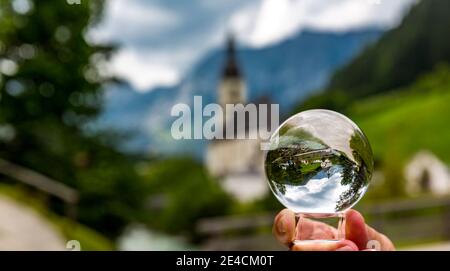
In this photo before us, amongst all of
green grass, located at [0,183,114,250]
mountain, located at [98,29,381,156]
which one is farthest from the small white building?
green grass, located at [0,183,114,250]

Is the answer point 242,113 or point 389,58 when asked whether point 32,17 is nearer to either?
point 242,113

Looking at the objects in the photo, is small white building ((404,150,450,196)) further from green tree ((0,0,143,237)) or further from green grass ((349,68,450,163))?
green tree ((0,0,143,237))

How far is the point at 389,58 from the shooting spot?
515cm

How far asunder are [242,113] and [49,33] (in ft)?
6.07

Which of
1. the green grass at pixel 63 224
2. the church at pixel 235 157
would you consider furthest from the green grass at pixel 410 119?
the green grass at pixel 63 224

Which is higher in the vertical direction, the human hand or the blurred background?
the blurred background

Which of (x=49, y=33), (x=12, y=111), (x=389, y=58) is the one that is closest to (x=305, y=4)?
(x=389, y=58)

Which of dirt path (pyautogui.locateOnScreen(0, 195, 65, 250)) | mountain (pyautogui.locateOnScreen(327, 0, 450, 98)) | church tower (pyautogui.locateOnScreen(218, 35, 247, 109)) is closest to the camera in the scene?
dirt path (pyautogui.locateOnScreen(0, 195, 65, 250))

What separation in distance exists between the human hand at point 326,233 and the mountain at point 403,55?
414 centimetres

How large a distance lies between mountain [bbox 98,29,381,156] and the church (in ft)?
0.19

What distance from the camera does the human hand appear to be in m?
0.78

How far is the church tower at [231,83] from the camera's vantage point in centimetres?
465

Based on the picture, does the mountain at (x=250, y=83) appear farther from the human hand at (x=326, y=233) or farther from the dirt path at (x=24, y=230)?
the human hand at (x=326, y=233)

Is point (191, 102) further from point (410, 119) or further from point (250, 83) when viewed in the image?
point (410, 119)
